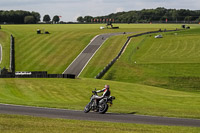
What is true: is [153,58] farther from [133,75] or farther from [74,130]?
[74,130]

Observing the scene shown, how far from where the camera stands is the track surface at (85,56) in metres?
86.5

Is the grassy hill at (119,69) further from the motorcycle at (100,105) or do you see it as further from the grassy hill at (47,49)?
the motorcycle at (100,105)

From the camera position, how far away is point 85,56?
100688 millimetres

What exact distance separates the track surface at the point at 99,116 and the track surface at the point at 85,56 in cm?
5341

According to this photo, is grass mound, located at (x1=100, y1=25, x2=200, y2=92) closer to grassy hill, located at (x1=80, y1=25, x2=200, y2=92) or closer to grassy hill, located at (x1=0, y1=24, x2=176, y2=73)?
grassy hill, located at (x1=80, y1=25, x2=200, y2=92)

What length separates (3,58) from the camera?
101 metres

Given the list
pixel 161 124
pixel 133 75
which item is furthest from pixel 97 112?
pixel 133 75

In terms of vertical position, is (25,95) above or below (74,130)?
below

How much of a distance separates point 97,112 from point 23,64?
6998 cm

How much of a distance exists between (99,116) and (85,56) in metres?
74.9

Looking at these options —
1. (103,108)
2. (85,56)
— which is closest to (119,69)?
(85,56)

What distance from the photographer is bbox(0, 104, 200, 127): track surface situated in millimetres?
24420

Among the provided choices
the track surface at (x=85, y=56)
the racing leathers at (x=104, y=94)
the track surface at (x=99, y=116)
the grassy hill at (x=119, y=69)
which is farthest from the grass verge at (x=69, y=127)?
the track surface at (x=85, y=56)

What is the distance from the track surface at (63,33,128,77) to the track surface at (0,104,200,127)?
5341 cm
